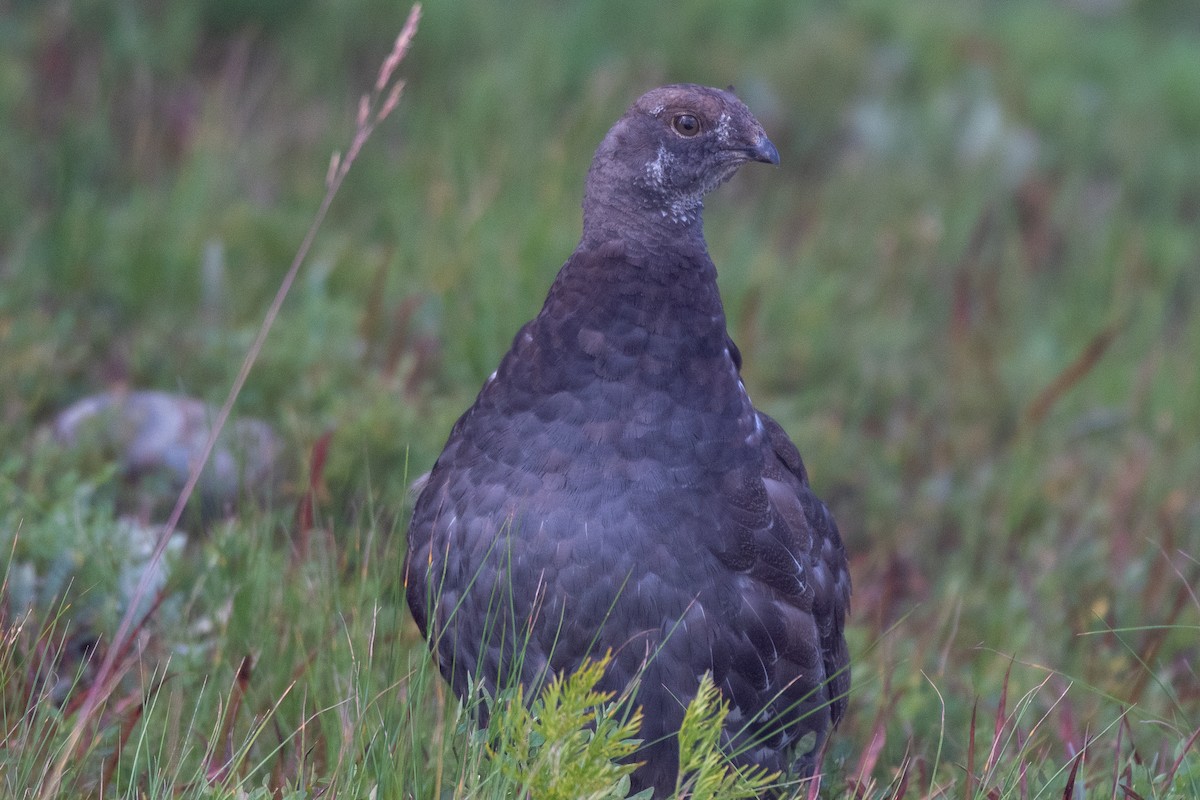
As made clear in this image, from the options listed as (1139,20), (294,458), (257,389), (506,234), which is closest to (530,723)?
(294,458)

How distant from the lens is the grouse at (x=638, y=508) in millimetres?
2945

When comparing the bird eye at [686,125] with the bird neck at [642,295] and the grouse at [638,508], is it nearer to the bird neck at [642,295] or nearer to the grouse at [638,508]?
the grouse at [638,508]

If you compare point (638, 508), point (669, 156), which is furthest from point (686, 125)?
point (638, 508)

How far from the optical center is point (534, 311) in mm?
5203

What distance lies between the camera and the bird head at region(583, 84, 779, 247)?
3.19 meters

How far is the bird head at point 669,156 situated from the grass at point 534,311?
77 centimetres

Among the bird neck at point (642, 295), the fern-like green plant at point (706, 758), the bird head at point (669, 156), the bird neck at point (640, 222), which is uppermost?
the bird head at point (669, 156)

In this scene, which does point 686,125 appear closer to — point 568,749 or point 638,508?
point 638,508

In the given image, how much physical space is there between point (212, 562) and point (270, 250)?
95.0 inches

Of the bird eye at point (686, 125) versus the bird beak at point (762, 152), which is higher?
the bird eye at point (686, 125)

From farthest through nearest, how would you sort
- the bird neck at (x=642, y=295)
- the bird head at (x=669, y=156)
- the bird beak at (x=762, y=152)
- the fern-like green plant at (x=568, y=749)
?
the bird beak at (x=762, y=152), the bird head at (x=669, y=156), the bird neck at (x=642, y=295), the fern-like green plant at (x=568, y=749)

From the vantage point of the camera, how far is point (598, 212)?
3.21m

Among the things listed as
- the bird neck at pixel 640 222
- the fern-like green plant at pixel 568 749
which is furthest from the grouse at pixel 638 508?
the fern-like green plant at pixel 568 749

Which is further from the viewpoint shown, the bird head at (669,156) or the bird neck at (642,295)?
the bird head at (669,156)
